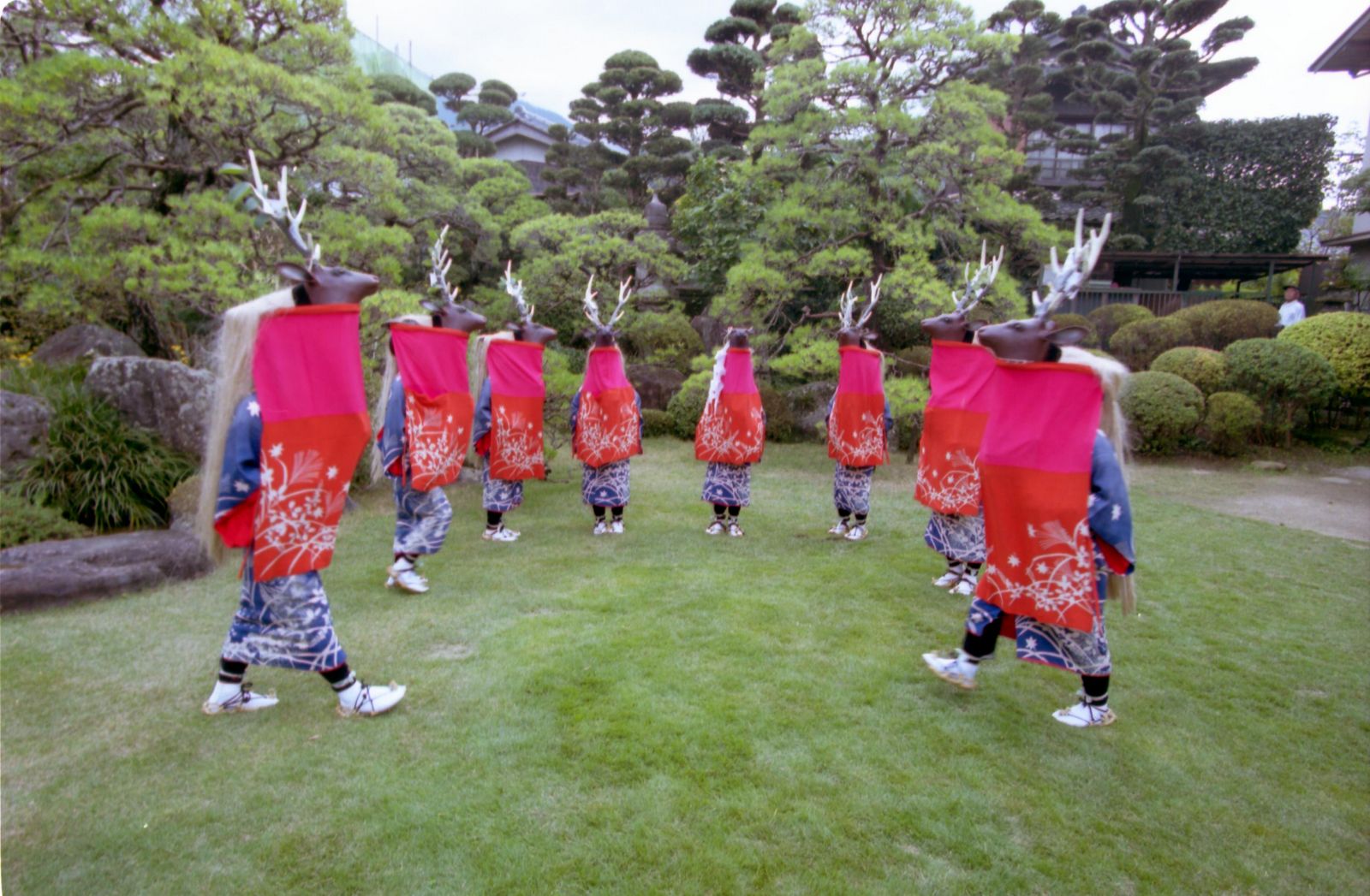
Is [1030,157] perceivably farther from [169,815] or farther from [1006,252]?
[169,815]

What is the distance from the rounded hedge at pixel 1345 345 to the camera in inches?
409

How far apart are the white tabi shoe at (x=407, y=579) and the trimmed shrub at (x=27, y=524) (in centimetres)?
236

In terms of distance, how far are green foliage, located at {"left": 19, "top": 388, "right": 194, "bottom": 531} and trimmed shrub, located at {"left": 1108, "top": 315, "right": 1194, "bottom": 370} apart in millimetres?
12617

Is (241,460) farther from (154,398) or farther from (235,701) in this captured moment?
(154,398)

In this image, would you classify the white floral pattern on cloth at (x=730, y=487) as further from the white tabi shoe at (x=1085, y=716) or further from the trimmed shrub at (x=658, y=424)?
the trimmed shrub at (x=658, y=424)

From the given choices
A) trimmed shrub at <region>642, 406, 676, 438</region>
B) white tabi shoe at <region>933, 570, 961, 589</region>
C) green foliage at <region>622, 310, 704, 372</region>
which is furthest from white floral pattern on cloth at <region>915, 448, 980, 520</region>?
green foliage at <region>622, 310, 704, 372</region>

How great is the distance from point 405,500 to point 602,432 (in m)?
1.77

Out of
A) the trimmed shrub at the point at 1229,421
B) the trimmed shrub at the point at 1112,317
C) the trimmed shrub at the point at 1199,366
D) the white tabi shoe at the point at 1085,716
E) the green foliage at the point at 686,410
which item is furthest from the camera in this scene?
the trimmed shrub at the point at 1112,317

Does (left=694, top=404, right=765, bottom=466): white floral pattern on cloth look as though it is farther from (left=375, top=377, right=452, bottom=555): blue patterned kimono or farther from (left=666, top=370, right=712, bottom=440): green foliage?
(left=666, top=370, right=712, bottom=440): green foliage

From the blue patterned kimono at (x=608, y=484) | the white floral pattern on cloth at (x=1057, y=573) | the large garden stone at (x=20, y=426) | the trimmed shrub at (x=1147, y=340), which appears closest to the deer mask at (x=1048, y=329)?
the white floral pattern on cloth at (x=1057, y=573)

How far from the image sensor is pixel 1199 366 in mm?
10625

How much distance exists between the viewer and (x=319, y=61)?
24.8ft

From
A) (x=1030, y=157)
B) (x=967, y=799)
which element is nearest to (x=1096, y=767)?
(x=967, y=799)

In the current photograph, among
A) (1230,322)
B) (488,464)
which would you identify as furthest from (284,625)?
(1230,322)
